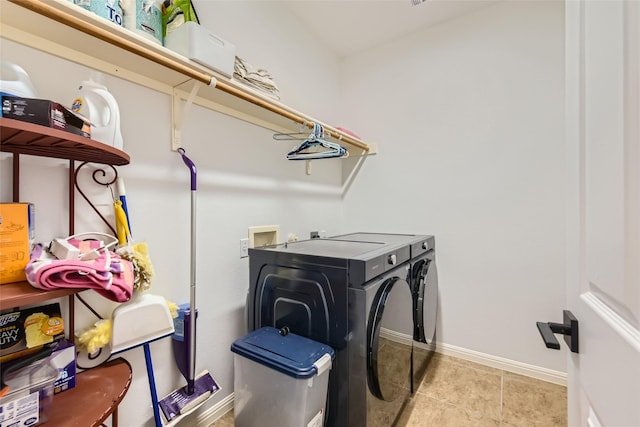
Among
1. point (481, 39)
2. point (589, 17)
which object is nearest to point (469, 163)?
point (481, 39)

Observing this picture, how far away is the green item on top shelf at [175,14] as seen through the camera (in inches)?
50.8

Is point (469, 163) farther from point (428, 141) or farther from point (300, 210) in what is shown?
point (300, 210)

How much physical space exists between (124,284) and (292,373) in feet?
2.29

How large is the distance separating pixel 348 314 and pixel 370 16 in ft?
7.89

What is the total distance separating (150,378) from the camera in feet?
4.09

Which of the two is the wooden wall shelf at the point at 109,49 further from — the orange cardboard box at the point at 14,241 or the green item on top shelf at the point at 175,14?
the orange cardboard box at the point at 14,241

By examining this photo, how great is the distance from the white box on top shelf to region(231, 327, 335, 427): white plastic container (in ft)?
4.39

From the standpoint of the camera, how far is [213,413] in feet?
5.46

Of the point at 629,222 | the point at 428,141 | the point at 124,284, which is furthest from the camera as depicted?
the point at 428,141

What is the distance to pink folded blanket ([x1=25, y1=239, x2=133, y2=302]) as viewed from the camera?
2.64ft

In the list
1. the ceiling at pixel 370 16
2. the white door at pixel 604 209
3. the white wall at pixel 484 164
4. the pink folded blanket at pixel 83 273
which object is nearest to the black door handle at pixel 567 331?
the white door at pixel 604 209

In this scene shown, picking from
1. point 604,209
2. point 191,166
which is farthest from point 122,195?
point 604,209

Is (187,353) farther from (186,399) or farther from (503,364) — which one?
(503,364)

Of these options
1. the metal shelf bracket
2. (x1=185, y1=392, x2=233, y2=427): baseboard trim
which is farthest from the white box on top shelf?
(x1=185, y1=392, x2=233, y2=427): baseboard trim
